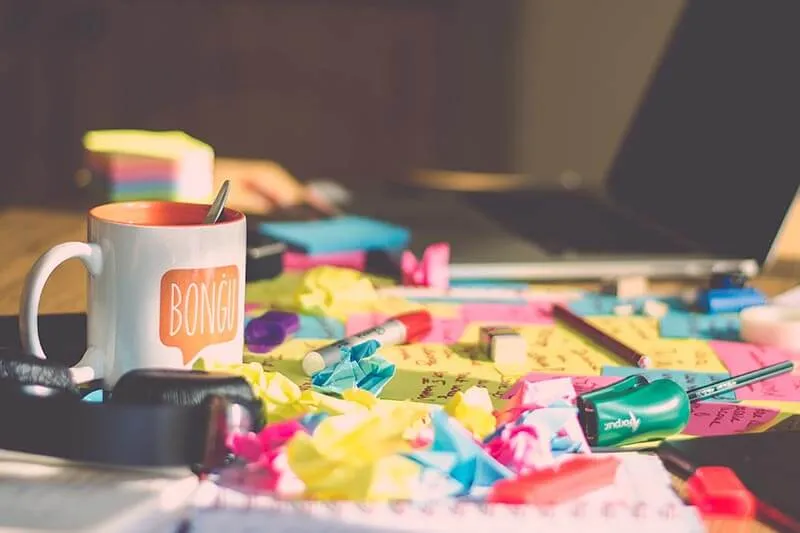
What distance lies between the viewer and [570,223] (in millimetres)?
1270

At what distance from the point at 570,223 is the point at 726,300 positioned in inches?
12.0

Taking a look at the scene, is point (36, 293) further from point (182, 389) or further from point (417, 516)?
point (417, 516)

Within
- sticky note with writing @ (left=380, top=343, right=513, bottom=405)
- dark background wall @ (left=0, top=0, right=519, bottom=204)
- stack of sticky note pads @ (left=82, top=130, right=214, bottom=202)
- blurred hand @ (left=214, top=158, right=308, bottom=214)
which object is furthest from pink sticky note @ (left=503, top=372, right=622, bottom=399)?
dark background wall @ (left=0, top=0, right=519, bottom=204)

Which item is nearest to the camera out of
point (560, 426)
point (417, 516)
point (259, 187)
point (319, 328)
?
point (417, 516)

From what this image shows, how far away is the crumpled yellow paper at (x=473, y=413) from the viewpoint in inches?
25.1

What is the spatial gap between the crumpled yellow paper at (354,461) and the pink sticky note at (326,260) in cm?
51

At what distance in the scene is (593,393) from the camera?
2.15 ft

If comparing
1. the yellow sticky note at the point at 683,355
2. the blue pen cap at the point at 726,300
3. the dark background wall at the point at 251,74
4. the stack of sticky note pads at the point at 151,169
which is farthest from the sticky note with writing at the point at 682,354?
the dark background wall at the point at 251,74

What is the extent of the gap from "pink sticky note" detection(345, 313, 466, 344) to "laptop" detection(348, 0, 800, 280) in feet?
0.45

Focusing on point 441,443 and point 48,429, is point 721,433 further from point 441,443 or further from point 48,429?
point 48,429

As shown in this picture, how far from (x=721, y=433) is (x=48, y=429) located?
0.38 metres

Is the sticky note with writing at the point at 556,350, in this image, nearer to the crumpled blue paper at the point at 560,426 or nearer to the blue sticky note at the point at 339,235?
the crumpled blue paper at the point at 560,426

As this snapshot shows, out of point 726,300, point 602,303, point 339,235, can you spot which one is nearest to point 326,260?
point 339,235

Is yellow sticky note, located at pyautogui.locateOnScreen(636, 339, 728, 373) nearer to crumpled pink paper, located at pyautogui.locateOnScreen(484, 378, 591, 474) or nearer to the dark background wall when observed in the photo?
crumpled pink paper, located at pyautogui.locateOnScreen(484, 378, 591, 474)
